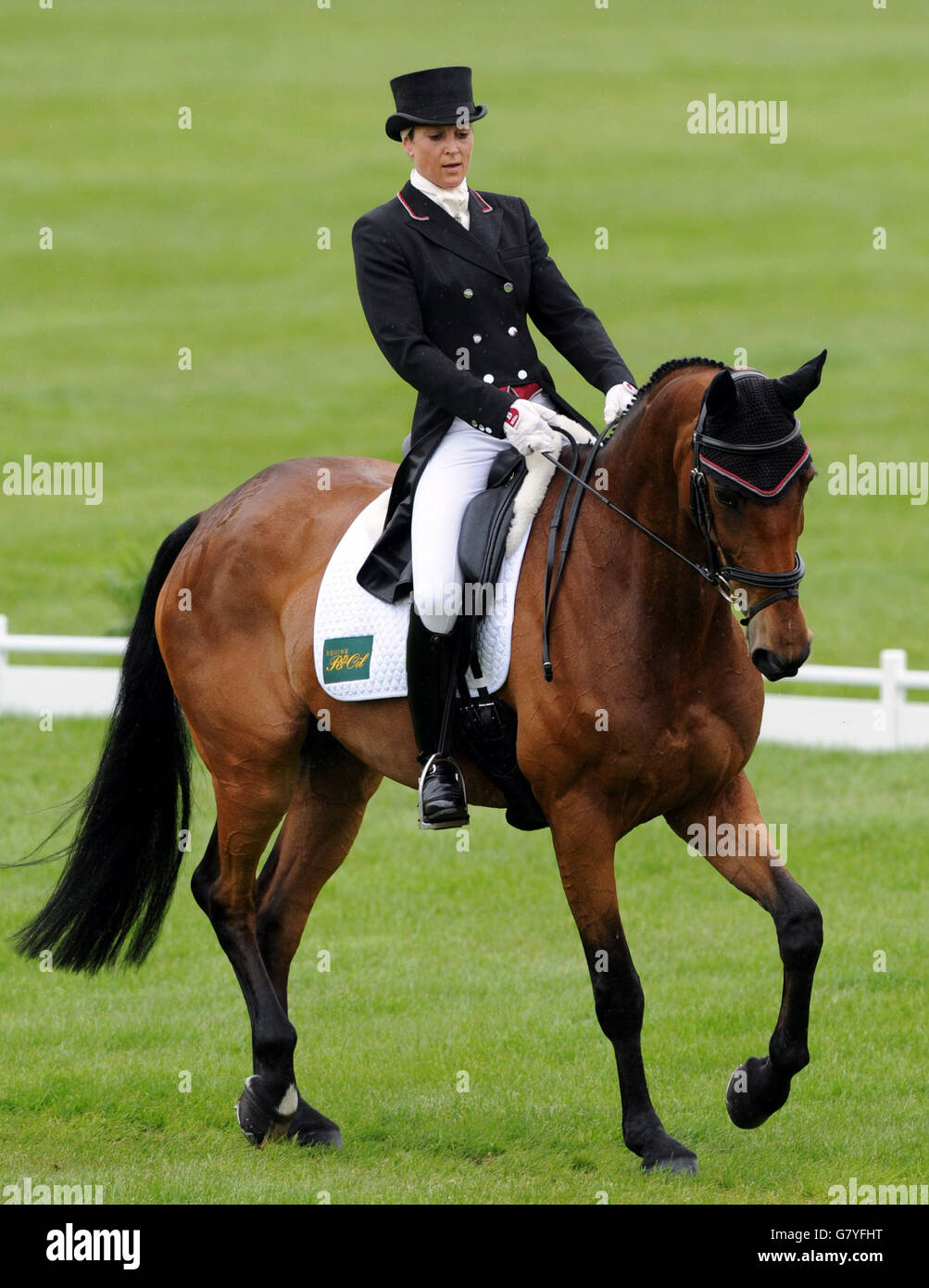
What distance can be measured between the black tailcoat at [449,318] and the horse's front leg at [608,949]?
1.12 meters

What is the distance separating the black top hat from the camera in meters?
6.21

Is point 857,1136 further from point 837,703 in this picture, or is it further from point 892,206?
point 892,206

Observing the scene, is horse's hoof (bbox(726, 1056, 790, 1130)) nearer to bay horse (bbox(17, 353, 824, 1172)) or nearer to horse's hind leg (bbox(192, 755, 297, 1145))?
bay horse (bbox(17, 353, 824, 1172))

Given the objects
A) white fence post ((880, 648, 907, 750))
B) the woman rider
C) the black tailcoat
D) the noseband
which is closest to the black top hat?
the woman rider

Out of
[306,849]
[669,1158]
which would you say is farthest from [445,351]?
[669,1158]

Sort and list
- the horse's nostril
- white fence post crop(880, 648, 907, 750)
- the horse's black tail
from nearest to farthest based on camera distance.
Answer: the horse's nostril < the horse's black tail < white fence post crop(880, 648, 907, 750)

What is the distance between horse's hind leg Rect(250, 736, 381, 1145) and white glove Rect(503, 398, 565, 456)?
179 centimetres

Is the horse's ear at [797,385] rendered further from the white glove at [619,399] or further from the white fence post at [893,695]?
the white fence post at [893,695]

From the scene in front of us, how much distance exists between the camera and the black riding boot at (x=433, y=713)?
6.29 meters

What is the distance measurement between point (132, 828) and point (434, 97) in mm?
3206

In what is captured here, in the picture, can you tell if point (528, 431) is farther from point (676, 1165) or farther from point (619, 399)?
point (676, 1165)

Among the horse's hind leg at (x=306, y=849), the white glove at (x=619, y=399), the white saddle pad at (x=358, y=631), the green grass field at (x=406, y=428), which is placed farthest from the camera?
the horse's hind leg at (x=306, y=849)

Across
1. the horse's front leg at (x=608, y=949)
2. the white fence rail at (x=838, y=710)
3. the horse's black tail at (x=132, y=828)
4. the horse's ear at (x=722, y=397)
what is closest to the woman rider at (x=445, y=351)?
the horse's front leg at (x=608, y=949)
